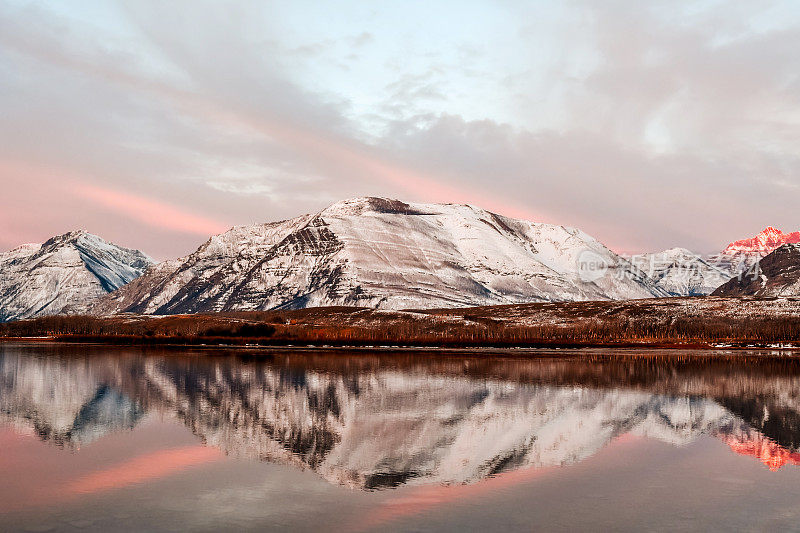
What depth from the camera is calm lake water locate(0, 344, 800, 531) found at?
26781 mm

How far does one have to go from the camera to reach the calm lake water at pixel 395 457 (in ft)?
87.9

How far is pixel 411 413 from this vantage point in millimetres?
54156

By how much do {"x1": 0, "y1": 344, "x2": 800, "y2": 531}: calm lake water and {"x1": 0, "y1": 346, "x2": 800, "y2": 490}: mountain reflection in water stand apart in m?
0.25

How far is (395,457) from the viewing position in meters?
37.8

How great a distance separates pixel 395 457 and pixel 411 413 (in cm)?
1644

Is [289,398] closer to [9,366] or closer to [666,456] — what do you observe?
[666,456]

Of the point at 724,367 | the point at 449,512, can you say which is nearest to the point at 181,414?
the point at 449,512

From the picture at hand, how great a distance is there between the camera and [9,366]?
358ft

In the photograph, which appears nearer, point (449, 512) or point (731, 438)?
point (449, 512)

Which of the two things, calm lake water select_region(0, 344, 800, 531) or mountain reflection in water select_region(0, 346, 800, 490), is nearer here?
calm lake water select_region(0, 344, 800, 531)

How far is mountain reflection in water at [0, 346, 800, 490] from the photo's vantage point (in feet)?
126

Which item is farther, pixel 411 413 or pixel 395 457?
pixel 411 413

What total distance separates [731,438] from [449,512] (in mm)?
26124

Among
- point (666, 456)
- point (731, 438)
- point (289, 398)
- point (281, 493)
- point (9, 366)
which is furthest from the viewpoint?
point (9, 366)
